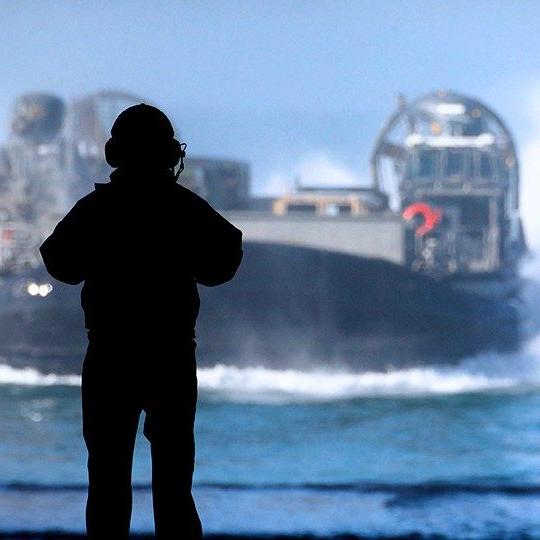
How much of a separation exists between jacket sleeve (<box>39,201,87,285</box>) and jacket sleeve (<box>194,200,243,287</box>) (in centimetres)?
23

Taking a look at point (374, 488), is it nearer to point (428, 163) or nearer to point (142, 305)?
point (142, 305)

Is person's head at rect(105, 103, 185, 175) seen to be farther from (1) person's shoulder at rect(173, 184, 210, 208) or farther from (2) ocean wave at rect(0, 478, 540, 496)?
(2) ocean wave at rect(0, 478, 540, 496)

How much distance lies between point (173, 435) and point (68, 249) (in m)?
0.42

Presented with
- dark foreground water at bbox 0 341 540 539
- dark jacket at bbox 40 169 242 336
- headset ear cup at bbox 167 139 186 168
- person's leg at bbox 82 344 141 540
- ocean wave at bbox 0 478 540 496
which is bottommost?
dark foreground water at bbox 0 341 540 539

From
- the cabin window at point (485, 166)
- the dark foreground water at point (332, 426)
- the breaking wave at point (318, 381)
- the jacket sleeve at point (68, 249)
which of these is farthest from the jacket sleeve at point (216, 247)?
the cabin window at point (485, 166)

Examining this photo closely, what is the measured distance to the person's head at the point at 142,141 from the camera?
2234mm

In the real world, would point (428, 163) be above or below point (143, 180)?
above

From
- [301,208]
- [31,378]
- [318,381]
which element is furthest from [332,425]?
[31,378]

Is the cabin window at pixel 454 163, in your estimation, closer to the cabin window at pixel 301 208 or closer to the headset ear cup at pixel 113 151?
the cabin window at pixel 301 208

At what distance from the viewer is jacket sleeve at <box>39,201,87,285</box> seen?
2219mm

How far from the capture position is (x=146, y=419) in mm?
2217

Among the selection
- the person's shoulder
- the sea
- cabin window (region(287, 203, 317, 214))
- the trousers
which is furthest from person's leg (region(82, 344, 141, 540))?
cabin window (region(287, 203, 317, 214))

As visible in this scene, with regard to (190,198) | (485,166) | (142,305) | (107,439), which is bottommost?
(107,439)

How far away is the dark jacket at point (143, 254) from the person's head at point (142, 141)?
1.6 inches
